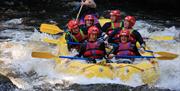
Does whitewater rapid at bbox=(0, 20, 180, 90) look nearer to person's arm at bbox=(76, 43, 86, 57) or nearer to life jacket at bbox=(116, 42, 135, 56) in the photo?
person's arm at bbox=(76, 43, 86, 57)

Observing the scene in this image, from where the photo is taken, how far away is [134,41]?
9344mm

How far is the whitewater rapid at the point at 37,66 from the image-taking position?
8648 millimetres

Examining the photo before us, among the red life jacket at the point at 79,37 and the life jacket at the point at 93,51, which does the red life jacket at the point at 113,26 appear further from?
the life jacket at the point at 93,51

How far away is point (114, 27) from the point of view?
35.2 ft

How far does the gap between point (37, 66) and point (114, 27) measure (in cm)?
219

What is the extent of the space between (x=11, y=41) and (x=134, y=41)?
474cm

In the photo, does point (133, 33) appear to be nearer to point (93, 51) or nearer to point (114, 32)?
point (114, 32)

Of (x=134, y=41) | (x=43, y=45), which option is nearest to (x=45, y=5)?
(x=43, y=45)

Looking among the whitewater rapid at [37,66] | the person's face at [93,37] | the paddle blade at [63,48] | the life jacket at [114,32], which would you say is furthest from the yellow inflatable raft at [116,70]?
the life jacket at [114,32]

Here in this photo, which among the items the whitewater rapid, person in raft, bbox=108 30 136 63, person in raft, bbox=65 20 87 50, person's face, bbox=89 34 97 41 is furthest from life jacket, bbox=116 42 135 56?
person in raft, bbox=65 20 87 50

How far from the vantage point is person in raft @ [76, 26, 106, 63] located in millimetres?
8867

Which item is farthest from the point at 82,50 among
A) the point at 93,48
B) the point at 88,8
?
the point at 88,8

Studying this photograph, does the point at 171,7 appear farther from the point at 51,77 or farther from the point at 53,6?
the point at 51,77

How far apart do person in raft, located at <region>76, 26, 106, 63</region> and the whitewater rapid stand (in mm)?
630
